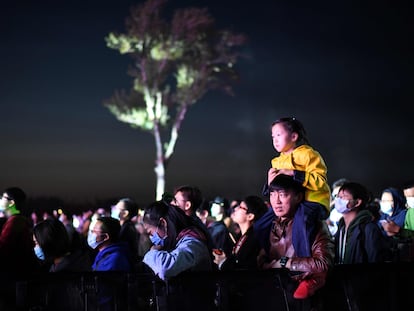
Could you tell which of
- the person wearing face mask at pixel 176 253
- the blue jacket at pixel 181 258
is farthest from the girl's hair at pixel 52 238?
the blue jacket at pixel 181 258

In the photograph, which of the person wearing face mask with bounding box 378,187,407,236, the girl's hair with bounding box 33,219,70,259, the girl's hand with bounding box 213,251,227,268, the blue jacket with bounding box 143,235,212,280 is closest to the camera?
the blue jacket with bounding box 143,235,212,280

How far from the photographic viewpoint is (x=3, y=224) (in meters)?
5.93

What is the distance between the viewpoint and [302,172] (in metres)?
4.09

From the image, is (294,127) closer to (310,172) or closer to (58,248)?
(310,172)

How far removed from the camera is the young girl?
386cm

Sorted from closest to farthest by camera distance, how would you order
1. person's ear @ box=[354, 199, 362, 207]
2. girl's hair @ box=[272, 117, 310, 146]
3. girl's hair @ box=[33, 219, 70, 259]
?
1. girl's hair @ box=[272, 117, 310, 146]
2. girl's hair @ box=[33, 219, 70, 259]
3. person's ear @ box=[354, 199, 362, 207]

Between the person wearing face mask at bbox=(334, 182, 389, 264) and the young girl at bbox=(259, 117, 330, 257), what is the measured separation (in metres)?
1.09

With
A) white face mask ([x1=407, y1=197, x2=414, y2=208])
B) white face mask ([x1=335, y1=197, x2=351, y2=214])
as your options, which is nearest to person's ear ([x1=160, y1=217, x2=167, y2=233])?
white face mask ([x1=335, y1=197, x2=351, y2=214])

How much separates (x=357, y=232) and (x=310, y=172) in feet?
4.25

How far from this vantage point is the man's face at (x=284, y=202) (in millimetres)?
3992

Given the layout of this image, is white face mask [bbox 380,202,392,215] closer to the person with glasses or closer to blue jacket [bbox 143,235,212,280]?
the person with glasses

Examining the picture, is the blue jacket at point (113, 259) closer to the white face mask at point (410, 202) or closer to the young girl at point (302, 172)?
the young girl at point (302, 172)

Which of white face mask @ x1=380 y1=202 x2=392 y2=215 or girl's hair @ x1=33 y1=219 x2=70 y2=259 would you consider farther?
white face mask @ x1=380 y1=202 x2=392 y2=215

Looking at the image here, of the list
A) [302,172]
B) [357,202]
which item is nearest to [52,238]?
[302,172]
